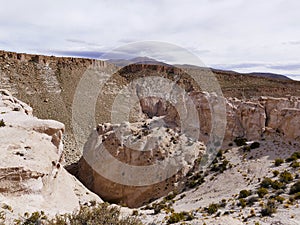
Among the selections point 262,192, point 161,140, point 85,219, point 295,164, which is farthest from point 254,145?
point 85,219

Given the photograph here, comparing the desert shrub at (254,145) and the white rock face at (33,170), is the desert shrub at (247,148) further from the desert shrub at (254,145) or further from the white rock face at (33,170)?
the white rock face at (33,170)

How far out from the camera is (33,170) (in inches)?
475

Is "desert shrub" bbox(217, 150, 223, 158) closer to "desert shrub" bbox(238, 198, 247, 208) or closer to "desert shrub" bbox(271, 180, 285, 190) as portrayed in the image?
"desert shrub" bbox(271, 180, 285, 190)

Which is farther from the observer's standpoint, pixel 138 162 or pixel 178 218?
pixel 138 162

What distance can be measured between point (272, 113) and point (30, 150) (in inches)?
686

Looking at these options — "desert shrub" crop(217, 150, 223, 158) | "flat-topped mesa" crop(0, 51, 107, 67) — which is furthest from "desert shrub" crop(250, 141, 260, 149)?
"flat-topped mesa" crop(0, 51, 107, 67)

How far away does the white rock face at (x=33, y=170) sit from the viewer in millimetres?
11414

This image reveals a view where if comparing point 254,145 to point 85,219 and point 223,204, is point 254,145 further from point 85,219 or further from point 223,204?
point 85,219

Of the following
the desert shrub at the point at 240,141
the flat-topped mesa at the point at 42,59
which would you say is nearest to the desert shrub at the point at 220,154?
the desert shrub at the point at 240,141

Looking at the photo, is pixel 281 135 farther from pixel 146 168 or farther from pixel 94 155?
pixel 94 155

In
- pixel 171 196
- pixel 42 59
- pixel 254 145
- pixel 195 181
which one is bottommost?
pixel 171 196

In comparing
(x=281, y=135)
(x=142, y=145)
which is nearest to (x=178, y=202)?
(x=142, y=145)

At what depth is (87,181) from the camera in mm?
21984

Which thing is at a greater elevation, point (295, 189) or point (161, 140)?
point (161, 140)
